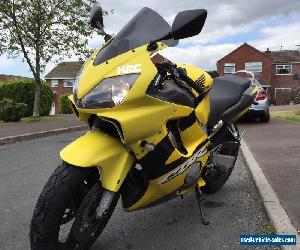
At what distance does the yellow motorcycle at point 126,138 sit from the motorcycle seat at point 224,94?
28.2 inches

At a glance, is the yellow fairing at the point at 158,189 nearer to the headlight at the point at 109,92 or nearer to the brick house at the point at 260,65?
the headlight at the point at 109,92

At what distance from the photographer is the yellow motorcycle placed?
3066 mm

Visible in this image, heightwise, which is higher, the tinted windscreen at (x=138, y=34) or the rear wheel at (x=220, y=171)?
the tinted windscreen at (x=138, y=34)

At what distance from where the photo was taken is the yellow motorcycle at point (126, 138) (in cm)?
307

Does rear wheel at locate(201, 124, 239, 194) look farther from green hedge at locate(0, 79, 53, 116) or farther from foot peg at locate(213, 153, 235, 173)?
green hedge at locate(0, 79, 53, 116)

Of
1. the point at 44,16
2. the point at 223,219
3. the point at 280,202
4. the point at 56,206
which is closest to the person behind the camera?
the point at 56,206

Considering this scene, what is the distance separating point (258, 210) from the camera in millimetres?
4539

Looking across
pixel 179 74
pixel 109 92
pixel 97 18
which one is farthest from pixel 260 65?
pixel 109 92

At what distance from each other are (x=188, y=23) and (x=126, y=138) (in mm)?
936

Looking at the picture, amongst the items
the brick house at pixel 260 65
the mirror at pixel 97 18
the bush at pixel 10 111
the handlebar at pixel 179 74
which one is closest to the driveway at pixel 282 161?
the handlebar at pixel 179 74

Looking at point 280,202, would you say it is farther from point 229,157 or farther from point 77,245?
point 77,245

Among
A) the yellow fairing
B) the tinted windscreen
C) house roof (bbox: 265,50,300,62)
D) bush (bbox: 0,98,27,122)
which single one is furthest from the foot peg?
house roof (bbox: 265,50,300,62)

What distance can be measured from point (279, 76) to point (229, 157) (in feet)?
184

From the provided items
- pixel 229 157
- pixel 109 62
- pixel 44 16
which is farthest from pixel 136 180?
pixel 44 16
